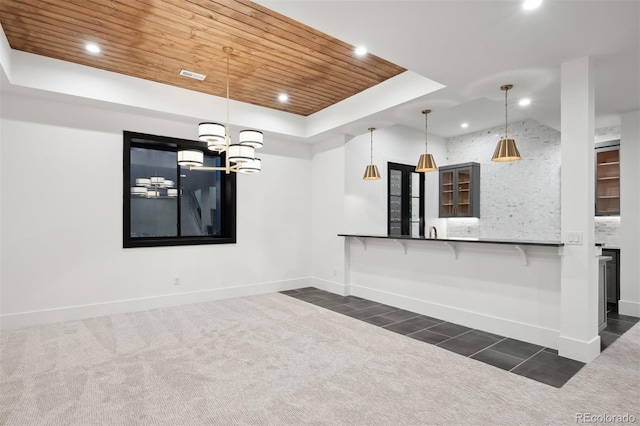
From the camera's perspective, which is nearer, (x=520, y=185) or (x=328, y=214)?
(x=328, y=214)

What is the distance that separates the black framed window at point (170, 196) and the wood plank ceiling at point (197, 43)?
42.6 inches

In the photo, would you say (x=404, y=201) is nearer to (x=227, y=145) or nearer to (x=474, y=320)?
(x=474, y=320)

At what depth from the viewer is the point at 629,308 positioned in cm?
461

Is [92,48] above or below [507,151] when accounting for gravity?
above

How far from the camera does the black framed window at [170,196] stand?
16.1ft

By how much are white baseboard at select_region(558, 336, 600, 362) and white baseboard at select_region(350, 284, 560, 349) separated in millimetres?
163

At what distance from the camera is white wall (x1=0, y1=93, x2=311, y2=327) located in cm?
405

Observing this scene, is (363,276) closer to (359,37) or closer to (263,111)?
(263,111)

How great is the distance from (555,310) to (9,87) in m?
6.21

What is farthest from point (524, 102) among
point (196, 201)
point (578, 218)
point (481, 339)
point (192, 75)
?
→ point (196, 201)

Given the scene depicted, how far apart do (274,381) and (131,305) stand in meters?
2.96

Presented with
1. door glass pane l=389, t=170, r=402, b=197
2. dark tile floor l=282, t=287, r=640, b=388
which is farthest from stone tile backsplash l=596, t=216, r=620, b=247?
door glass pane l=389, t=170, r=402, b=197

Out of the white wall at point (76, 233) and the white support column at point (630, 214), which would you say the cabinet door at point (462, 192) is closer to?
the white support column at point (630, 214)

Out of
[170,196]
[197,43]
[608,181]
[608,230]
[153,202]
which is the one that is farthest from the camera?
[153,202]
